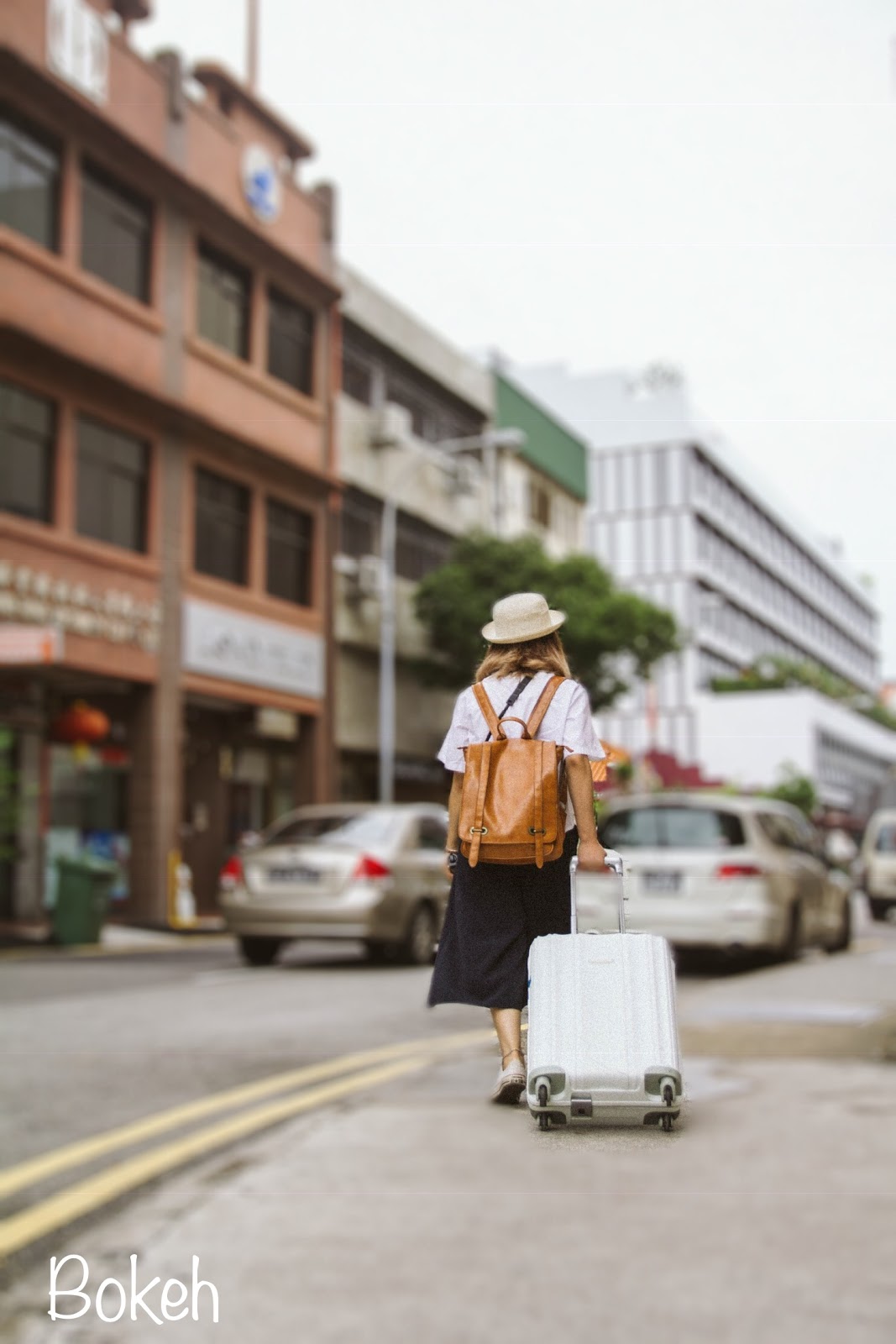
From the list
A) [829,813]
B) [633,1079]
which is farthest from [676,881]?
[633,1079]

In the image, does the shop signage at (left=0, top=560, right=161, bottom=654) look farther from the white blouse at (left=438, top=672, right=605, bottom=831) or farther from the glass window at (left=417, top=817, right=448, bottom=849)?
the white blouse at (left=438, top=672, right=605, bottom=831)

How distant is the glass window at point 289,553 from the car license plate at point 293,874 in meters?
1.30

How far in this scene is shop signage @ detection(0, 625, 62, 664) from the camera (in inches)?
238


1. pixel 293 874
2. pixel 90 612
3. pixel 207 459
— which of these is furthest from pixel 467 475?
pixel 90 612

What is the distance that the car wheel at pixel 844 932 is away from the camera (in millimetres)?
5781

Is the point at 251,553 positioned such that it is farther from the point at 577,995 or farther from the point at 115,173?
the point at 115,173

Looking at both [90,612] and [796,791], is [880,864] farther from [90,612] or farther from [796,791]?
[90,612]

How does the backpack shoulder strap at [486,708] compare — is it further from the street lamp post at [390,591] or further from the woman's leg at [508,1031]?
the street lamp post at [390,591]

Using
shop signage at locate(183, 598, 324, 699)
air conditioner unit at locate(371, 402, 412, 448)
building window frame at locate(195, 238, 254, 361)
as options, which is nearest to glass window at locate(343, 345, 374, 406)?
air conditioner unit at locate(371, 402, 412, 448)

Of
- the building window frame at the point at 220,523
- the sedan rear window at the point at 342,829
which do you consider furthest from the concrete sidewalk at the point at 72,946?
the sedan rear window at the point at 342,829

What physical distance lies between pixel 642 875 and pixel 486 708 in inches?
39.3

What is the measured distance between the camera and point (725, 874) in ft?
15.2

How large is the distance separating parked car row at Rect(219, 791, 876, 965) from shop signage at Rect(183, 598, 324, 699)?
31.9 inches

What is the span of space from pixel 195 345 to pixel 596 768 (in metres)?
5.65
